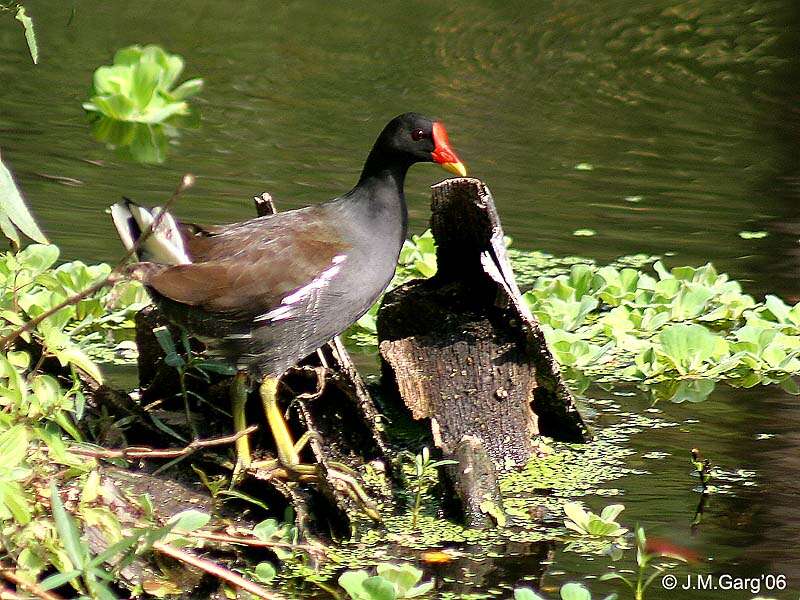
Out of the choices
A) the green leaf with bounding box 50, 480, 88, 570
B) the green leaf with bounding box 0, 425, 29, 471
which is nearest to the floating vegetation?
the green leaf with bounding box 0, 425, 29, 471

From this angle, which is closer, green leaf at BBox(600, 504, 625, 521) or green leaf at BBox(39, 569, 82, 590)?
green leaf at BBox(39, 569, 82, 590)

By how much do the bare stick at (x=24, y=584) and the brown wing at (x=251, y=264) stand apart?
114 centimetres

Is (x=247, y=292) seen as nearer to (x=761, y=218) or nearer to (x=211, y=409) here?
(x=211, y=409)

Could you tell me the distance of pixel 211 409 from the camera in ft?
13.2

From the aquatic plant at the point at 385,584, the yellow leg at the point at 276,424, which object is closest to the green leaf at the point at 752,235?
the yellow leg at the point at 276,424

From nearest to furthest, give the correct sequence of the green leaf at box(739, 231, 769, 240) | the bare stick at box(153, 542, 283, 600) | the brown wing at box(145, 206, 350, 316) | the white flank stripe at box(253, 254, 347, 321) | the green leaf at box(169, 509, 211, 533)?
the bare stick at box(153, 542, 283, 600) → the green leaf at box(169, 509, 211, 533) → the brown wing at box(145, 206, 350, 316) → the white flank stripe at box(253, 254, 347, 321) → the green leaf at box(739, 231, 769, 240)

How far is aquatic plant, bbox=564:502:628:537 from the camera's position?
354 cm

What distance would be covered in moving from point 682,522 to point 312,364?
123cm

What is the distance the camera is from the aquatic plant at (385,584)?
296 centimetres

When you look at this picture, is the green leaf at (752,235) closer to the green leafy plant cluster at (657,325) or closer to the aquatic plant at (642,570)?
the green leafy plant cluster at (657,325)

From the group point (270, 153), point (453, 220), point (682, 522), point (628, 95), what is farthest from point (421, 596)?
point (628, 95)

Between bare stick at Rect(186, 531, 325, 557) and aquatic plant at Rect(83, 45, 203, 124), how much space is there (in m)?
5.08

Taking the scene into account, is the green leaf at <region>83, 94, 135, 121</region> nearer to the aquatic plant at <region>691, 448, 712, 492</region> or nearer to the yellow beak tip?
the yellow beak tip

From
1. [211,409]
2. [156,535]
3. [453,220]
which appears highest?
[453,220]
